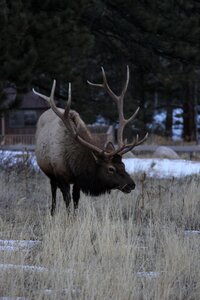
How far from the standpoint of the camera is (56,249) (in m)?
5.29

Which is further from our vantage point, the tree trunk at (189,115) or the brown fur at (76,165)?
the tree trunk at (189,115)

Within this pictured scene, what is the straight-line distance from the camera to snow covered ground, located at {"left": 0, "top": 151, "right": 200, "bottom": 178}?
1218 cm

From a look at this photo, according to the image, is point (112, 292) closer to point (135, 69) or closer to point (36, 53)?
point (36, 53)

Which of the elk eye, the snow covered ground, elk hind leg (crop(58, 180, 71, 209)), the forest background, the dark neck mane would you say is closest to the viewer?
the elk eye

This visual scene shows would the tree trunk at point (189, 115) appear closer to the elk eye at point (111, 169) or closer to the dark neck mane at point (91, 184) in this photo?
the dark neck mane at point (91, 184)

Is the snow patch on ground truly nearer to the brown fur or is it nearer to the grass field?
the brown fur

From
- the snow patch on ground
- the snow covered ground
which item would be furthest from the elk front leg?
the snow patch on ground

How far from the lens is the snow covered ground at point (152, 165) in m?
12.2

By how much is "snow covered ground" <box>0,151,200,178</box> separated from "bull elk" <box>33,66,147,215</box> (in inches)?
140

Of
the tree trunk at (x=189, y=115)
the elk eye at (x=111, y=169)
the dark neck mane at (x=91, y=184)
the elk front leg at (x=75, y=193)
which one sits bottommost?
the elk front leg at (x=75, y=193)

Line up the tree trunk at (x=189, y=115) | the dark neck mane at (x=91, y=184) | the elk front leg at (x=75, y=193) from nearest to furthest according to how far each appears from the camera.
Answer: the dark neck mane at (x=91, y=184)
the elk front leg at (x=75, y=193)
the tree trunk at (x=189, y=115)

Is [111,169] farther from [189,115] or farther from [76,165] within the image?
[189,115]

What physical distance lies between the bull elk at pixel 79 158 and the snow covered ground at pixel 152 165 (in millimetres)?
3553

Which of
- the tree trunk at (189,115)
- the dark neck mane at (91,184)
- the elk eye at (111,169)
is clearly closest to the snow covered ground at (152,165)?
the dark neck mane at (91,184)
